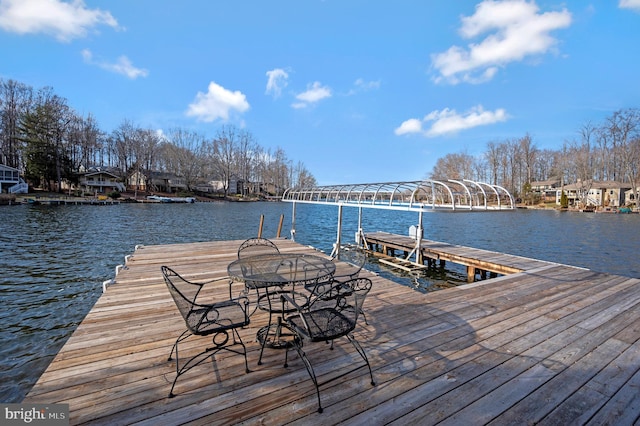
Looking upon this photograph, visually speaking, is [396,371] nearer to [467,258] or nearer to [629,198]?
[467,258]

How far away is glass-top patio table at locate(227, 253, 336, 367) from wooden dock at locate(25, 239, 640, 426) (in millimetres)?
239

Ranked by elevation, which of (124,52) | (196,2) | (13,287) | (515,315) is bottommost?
(13,287)

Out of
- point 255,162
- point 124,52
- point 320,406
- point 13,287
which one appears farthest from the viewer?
point 255,162

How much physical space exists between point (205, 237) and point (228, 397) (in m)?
15.5

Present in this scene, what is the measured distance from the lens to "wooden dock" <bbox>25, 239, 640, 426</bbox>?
6.91 feet

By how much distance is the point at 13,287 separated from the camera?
24.4ft

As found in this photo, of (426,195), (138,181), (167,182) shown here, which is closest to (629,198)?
(426,195)

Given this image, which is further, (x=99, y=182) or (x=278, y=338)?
(x=99, y=182)

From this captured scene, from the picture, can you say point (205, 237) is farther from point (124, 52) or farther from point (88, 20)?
point (124, 52)

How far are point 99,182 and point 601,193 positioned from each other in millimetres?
82937

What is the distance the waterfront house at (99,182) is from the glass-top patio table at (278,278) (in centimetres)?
5087

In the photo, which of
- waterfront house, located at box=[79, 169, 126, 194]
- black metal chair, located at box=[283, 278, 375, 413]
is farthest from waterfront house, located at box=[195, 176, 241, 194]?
black metal chair, located at box=[283, 278, 375, 413]

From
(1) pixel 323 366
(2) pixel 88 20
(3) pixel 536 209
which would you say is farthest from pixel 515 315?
(3) pixel 536 209

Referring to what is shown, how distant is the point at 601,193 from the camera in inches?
1833
